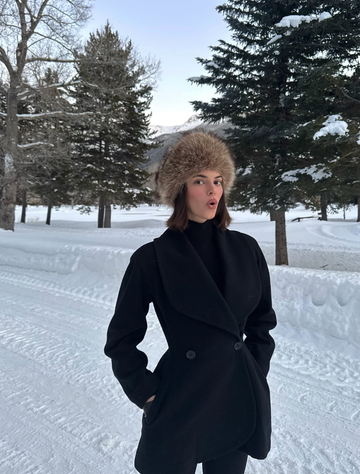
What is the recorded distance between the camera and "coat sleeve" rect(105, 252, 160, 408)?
1.37m

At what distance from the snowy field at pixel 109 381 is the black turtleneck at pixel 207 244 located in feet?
5.69

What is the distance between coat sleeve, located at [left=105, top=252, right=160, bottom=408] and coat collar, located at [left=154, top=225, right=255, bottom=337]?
0.41ft

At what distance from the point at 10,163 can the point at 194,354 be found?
1483 cm

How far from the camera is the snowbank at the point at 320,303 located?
172 inches

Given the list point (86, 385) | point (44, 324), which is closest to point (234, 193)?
point (44, 324)

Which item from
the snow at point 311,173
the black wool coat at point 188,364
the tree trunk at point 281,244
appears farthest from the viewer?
the tree trunk at point 281,244

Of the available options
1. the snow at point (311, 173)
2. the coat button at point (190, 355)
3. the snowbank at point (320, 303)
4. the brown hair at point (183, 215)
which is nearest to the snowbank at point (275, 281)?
the snowbank at point (320, 303)

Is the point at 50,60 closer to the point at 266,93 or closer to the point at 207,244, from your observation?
the point at 266,93

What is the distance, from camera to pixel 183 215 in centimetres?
154

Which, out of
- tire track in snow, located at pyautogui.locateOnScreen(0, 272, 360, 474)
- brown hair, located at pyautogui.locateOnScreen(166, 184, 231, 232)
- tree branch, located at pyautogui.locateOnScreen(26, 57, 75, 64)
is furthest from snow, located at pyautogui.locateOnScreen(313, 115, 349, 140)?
tree branch, located at pyautogui.locateOnScreen(26, 57, 75, 64)

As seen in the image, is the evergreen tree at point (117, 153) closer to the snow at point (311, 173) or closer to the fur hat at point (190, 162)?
the snow at point (311, 173)

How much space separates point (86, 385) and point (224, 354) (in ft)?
7.91

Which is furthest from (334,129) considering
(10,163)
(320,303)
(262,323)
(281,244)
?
(10,163)

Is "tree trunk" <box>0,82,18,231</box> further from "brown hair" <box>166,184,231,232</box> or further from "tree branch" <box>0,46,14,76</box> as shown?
"brown hair" <box>166,184,231,232</box>
